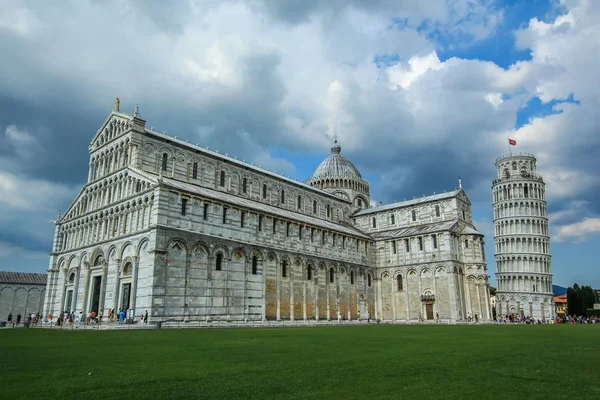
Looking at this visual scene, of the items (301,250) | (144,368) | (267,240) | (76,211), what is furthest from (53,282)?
(144,368)

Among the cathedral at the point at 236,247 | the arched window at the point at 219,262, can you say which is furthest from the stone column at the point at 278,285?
the arched window at the point at 219,262

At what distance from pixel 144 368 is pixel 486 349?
10.5m

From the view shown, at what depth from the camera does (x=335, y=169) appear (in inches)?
2749

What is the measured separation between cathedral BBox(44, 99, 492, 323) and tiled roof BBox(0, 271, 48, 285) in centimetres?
1864

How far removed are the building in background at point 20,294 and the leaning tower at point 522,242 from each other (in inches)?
2760

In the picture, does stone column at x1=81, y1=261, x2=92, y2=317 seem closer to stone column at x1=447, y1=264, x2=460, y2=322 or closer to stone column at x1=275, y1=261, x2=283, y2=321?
stone column at x1=275, y1=261, x2=283, y2=321

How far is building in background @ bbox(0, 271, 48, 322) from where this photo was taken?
5894 cm

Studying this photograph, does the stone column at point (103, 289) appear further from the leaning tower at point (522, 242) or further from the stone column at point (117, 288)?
the leaning tower at point (522, 242)

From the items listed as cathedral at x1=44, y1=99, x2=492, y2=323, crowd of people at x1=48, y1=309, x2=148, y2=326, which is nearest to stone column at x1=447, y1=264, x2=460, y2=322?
cathedral at x1=44, y1=99, x2=492, y2=323

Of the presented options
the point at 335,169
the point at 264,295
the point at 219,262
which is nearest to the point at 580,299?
the point at 335,169

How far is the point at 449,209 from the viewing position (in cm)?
5650

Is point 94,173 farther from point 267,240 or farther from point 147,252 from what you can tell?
point 267,240

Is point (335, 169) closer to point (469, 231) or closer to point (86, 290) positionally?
point (469, 231)

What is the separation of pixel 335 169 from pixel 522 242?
119ft
